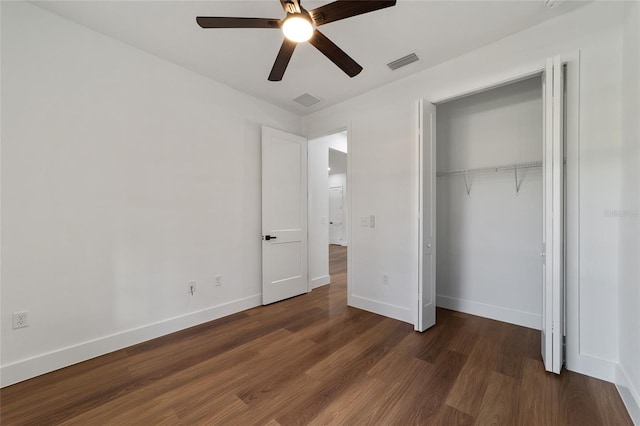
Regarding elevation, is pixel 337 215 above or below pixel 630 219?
below

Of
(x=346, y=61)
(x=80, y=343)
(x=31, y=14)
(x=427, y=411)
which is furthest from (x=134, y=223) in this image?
(x=427, y=411)

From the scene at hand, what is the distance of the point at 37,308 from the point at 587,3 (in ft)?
15.8

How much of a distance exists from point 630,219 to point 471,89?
63.7 inches

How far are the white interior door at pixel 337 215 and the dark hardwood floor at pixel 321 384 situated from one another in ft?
24.2

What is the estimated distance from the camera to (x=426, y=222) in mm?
2770

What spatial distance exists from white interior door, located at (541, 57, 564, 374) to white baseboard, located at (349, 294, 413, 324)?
1240mm

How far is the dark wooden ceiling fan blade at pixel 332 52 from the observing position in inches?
69.2

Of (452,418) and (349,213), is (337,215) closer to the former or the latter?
(349,213)

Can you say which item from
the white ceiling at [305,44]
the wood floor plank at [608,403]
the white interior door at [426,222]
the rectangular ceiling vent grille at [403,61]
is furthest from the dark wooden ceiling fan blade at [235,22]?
the wood floor plank at [608,403]

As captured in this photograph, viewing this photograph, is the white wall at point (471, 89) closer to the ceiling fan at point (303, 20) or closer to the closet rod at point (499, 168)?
the closet rod at point (499, 168)

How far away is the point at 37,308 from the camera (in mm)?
2016

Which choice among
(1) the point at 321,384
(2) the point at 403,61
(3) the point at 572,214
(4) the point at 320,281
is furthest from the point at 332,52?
(4) the point at 320,281

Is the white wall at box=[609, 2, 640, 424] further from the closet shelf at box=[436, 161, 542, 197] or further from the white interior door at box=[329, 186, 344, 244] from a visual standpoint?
the white interior door at box=[329, 186, 344, 244]

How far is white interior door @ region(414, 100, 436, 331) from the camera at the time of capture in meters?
2.69
